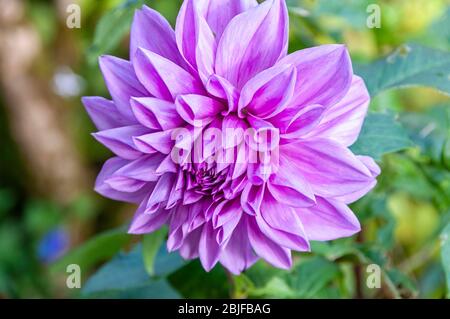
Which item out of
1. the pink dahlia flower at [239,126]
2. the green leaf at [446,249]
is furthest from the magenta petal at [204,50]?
the green leaf at [446,249]

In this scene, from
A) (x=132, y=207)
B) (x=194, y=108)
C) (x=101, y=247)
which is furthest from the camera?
(x=132, y=207)

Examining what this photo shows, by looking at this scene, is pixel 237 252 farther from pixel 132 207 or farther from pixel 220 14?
pixel 132 207

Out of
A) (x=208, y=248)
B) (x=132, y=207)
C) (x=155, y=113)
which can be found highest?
(x=155, y=113)

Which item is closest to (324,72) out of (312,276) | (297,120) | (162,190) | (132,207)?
(297,120)

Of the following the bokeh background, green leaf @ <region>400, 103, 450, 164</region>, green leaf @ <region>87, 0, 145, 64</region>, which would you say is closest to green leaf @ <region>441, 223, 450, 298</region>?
the bokeh background
